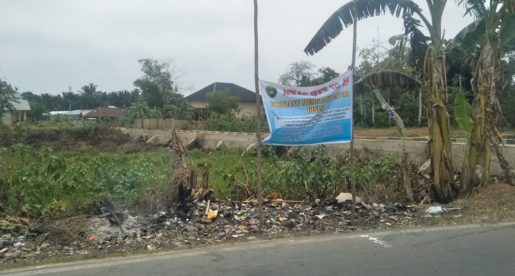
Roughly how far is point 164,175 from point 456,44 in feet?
24.5

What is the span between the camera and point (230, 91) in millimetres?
57656

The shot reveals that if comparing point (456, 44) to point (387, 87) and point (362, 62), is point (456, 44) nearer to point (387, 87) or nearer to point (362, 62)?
point (387, 87)

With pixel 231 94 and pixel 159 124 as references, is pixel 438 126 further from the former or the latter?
pixel 231 94

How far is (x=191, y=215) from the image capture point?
24.5ft

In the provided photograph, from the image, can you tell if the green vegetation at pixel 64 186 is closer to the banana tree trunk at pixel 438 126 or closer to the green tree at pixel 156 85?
the banana tree trunk at pixel 438 126

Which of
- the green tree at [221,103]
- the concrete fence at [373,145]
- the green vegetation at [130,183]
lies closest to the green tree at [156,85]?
the green tree at [221,103]

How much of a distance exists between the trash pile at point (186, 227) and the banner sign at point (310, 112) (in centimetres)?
125

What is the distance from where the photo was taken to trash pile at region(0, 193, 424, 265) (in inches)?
246

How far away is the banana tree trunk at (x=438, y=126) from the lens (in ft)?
Answer: 29.4

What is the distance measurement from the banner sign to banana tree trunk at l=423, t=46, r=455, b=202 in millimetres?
2794

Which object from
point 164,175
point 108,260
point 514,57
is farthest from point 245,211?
point 514,57

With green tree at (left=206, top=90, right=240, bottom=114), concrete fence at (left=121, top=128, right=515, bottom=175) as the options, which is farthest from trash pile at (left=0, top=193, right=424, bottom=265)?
green tree at (left=206, top=90, right=240, bottom=114)

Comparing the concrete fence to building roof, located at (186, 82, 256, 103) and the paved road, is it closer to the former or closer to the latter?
the paved road

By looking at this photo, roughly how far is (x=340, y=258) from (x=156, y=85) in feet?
150
